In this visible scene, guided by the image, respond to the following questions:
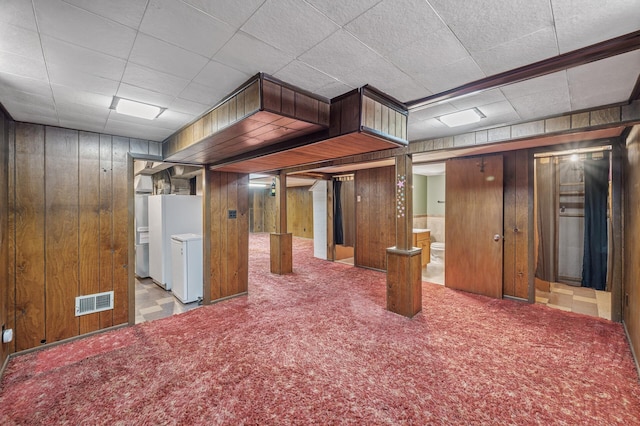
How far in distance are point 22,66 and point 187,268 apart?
3.08 metres

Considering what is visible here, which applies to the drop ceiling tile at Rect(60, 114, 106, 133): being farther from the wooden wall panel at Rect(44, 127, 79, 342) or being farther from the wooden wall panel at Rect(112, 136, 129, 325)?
the wooden wall panel at Rect(112, 136, 129, 325)

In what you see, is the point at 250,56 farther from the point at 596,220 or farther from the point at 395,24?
the point at 596,220

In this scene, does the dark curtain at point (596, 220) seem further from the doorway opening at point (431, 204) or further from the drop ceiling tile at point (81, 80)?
the drop ceiling tile at point (81, 80)

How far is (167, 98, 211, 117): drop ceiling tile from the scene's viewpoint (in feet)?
7.32

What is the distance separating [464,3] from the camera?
1170 mm

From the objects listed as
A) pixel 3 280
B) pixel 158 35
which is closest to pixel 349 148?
pixel 158 35

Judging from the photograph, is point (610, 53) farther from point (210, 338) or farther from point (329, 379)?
point (210, 338)

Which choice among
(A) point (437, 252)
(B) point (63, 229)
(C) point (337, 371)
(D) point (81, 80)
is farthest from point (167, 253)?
(A) point (437, 252)

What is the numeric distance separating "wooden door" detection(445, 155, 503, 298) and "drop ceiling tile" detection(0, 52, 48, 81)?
189 inches

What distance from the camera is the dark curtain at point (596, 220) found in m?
4.21

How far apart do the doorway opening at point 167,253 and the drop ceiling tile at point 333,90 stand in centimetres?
324

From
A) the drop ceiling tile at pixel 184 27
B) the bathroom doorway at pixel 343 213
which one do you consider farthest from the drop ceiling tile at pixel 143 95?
the bathroom doorway at pixel 343 213

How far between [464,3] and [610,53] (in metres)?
1.00

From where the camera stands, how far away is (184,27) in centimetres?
129
